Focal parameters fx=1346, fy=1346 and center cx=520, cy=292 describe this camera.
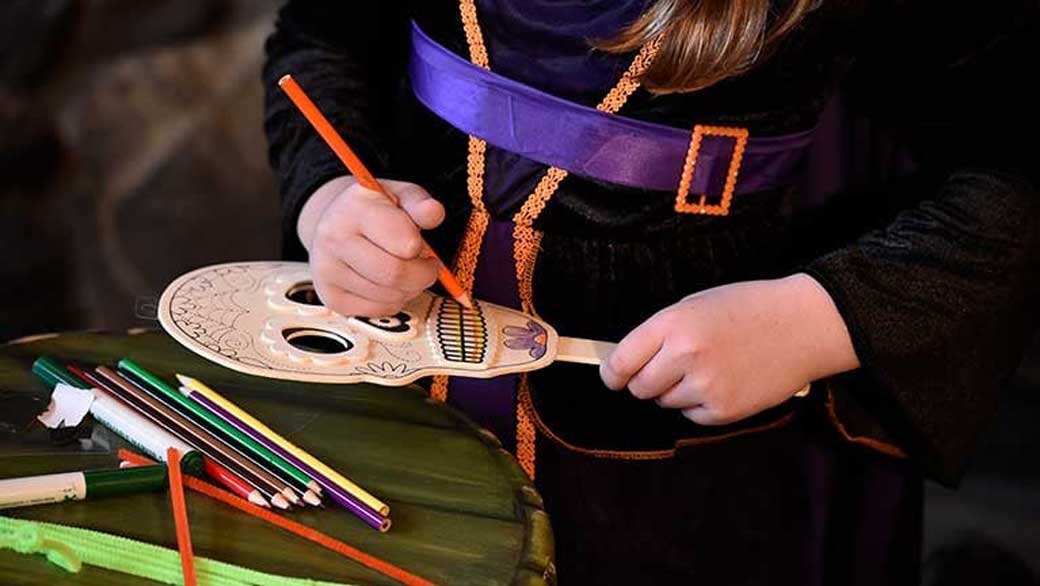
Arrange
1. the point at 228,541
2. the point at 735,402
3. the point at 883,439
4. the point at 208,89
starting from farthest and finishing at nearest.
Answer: the point at 208,89
the point at 883,439
the point at 735,402
the point at 228,541

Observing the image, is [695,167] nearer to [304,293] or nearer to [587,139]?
[587,139]

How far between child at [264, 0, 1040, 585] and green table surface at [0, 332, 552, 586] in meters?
0.07

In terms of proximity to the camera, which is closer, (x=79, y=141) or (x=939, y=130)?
(x=939, y=130)

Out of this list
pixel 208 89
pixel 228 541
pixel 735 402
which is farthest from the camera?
pixel 208 89

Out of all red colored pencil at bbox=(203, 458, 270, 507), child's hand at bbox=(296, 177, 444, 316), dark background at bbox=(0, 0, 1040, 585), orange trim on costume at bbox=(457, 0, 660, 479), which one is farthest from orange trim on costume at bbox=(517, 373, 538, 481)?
dark background at bbox=(0, 0, 1040, 585)

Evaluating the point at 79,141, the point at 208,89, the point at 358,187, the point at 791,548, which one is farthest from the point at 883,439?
the point at 79,141

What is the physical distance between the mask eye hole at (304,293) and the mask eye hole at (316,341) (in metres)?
0.02

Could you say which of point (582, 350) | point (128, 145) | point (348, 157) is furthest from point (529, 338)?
point (128, 145)

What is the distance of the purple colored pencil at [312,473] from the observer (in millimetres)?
604

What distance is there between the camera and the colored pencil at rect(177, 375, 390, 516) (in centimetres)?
62

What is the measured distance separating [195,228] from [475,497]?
1.04m

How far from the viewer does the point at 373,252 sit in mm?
705

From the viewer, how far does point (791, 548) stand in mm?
866

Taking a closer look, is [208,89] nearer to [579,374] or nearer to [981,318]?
[579,374]
